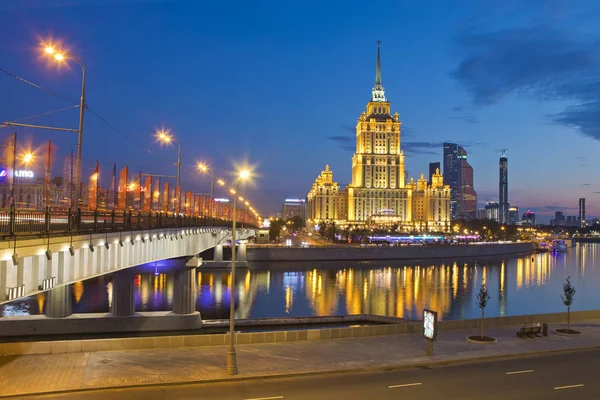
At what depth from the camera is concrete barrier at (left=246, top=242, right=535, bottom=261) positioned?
10806 centimetres

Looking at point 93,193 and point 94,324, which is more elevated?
point 93,193

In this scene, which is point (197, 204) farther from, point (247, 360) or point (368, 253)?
point (368, 253)

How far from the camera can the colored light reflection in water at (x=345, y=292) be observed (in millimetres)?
52438

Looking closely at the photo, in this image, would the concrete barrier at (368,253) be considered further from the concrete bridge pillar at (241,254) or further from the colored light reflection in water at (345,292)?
the colored light reflection in water at (345,292)

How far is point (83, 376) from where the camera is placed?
18.1 meters

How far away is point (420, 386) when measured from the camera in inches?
706

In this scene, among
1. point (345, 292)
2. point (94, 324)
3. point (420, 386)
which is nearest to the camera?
point (420, 386)

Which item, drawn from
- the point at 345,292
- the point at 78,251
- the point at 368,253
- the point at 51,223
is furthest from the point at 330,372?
the point at 368,253

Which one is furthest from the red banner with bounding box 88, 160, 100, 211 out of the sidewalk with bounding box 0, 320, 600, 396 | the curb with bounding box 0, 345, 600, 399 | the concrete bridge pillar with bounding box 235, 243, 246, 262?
the concrete bridge pillar with bounding box 235, 243, 246, 262

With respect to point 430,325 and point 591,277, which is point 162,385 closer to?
point 430,325

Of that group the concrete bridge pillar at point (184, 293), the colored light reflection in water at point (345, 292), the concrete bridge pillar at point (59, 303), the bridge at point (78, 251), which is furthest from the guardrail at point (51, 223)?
the colored light reflection in water at point (345, 292)

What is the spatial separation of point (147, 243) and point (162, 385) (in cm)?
1327

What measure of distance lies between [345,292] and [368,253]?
53180mm

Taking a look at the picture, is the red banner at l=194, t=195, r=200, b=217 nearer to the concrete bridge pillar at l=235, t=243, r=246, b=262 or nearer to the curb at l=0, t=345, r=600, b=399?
the concrete bridge pillar at l=235, t=243, r=246, b=262
